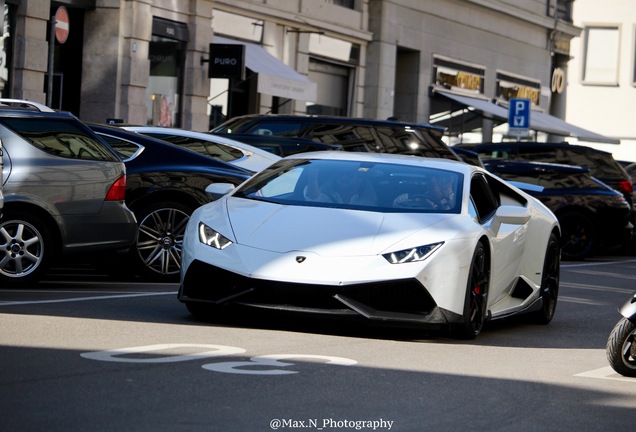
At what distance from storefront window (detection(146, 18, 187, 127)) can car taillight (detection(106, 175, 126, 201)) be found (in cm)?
1782

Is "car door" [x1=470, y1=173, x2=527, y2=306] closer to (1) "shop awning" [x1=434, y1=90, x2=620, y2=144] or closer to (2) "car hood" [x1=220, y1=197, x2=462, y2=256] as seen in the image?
(2) "car hood" [x1=220, y1=197, x2=462, y2=256]

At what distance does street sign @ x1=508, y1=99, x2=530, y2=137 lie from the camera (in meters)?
35.9

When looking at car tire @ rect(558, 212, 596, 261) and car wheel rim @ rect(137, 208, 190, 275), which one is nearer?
car wheel rim @ rect(137, 208, 190, 275)

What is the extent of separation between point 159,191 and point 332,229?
4338mm

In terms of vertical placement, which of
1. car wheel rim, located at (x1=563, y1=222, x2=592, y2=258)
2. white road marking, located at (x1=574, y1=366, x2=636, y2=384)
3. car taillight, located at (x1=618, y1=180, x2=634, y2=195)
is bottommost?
car wheel rim, located at (x1=563, y1=222, x2=592, y2=258)

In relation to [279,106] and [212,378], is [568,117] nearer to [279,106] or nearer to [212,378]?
[279,106]

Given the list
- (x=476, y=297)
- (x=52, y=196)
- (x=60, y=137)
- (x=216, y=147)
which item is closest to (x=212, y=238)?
(x=476, y=297)

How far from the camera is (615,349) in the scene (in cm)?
854

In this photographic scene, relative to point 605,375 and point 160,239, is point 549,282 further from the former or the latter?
point 160,239

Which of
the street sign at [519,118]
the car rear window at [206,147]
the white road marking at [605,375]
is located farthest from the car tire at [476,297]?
the street sign at [519,118]

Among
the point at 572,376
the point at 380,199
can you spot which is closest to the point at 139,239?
the point at 380,199

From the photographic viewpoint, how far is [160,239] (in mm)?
13555

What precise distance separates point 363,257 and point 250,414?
10.2ft

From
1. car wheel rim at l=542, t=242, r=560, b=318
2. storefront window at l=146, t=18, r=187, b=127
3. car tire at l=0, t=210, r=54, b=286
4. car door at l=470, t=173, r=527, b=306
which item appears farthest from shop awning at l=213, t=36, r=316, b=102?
car door at l=470, t=173, r=527, b=306
